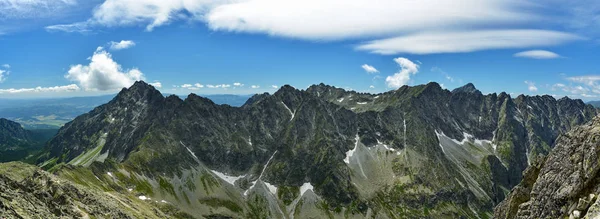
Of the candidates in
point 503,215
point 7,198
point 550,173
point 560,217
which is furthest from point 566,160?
point 7,198

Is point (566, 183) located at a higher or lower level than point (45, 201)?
higher

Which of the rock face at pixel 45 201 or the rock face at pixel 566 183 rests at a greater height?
the rock face at pixel 566 183

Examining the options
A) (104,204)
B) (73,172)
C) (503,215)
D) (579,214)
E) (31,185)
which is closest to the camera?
(579,214)

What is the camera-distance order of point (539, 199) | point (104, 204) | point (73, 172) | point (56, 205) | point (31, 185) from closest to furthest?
point (539, 199) → point (56, 205) → point (31, 185) → point (104, 204) → point (73, 172)

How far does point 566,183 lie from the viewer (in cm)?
5109

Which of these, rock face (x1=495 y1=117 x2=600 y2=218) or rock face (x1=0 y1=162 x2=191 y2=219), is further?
rock face (x1=0 y1=162 x2=191 y2=219)

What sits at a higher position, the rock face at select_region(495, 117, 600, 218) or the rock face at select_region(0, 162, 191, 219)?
the rock face at select_region(495, 117, 600, 218)

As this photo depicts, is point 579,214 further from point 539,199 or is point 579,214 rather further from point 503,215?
point 503,215

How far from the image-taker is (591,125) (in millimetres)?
60656

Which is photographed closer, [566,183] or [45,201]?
[566,183]

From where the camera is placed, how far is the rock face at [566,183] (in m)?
46.0

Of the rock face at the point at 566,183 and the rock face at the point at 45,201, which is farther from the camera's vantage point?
the rock face at the point at 45,201

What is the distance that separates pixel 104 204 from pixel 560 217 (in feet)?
→ 382

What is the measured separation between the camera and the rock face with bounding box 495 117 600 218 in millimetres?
45969
